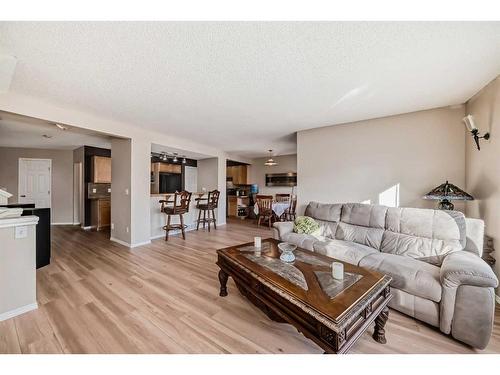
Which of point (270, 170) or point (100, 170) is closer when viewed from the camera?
point (100, 170)

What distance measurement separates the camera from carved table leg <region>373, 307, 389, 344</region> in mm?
1431

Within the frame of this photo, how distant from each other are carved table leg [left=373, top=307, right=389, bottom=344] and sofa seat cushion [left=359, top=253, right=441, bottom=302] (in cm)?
45

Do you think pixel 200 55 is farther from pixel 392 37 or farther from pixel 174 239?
pixel 174 239

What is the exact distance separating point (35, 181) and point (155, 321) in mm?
6488

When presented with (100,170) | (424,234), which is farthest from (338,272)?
(100,170)

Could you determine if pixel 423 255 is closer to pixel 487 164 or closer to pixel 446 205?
pixel 446 205

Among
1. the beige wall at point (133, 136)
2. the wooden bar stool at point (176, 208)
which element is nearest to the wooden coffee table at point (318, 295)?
the wooden bar stool at point (176, 208)

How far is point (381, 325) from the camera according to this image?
4.71 ft

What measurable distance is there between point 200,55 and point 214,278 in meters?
2.38

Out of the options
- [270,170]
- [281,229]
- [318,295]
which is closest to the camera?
[318,295]

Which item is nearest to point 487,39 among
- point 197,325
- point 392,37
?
point 392,37

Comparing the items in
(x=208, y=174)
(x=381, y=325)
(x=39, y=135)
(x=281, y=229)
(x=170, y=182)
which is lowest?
(x=381, y=325)

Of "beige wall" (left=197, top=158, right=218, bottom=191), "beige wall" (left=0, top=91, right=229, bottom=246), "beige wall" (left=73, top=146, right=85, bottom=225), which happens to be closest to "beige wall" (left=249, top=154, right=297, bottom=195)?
"beige wall" (left=197, top=158, right=218, bottom=191)

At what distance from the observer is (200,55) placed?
161cm
